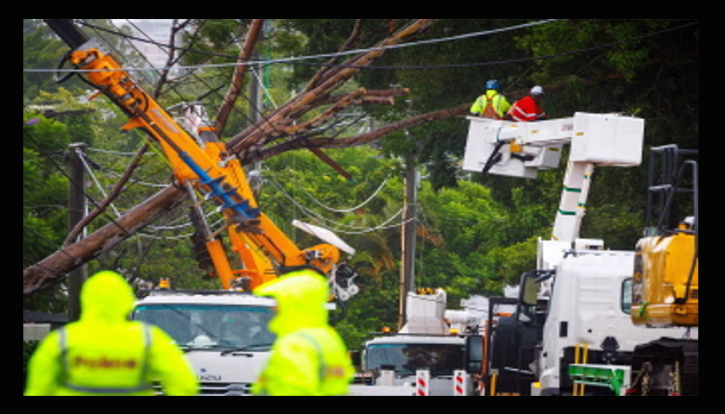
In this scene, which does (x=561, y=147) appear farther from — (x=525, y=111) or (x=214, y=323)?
(x=214, y=323)

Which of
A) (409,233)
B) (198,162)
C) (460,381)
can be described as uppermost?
(198,162)

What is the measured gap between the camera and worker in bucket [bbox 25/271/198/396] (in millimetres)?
7070

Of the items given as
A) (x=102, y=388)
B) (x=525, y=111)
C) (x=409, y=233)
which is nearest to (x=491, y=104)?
(x=525, y=111)

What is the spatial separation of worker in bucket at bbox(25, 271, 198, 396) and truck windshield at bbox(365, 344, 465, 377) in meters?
14.0

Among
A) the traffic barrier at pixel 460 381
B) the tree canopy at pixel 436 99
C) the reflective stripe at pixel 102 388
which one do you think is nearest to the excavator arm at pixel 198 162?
the tree canopy at pixel 436 99

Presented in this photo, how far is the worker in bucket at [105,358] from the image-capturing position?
278 inches

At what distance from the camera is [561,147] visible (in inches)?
766

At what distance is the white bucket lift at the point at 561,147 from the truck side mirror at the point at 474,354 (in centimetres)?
190

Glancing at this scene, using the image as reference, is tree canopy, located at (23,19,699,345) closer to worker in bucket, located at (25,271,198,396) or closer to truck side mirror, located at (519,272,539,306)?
truck side mirror, located at (519,272,539,306)

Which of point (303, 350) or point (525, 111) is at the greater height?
point (525, 111)

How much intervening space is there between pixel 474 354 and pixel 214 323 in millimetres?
6110

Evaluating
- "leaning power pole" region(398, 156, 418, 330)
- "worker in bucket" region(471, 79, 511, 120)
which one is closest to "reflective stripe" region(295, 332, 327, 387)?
"worker in bucket" region(471, 79, 511, 120)

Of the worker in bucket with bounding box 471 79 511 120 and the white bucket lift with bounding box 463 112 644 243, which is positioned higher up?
the worker in bucket with bounding box 471 79 511 120

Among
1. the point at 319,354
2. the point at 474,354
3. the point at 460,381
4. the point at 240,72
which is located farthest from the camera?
the point at 240,72
